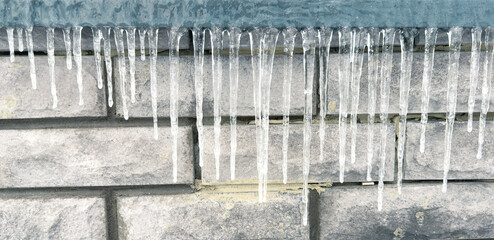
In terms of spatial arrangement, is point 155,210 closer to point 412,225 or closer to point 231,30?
point 231,30

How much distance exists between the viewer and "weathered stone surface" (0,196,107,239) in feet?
4.09

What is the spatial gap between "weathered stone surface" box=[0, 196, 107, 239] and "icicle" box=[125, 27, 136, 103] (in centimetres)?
35

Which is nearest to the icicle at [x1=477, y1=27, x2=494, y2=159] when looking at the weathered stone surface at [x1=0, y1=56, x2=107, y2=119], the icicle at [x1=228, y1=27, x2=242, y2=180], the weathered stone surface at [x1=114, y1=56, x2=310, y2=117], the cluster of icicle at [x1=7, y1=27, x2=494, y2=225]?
the cluster of icicle at [x1=7, y1=27, x2=494, y2=225]

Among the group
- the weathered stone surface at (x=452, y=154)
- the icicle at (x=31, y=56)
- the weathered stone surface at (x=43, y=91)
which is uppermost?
the icicle at (x=31, y=56)

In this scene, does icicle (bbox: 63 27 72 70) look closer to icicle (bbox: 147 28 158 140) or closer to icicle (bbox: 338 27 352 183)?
icicle (bbox: 147 28 158 140)

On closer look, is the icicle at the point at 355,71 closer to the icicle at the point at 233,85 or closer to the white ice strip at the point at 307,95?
the white ice strip at the point at 307,95

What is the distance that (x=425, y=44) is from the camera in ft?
3.77

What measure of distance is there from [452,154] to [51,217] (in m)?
1.24

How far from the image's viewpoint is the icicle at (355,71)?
1121 mm

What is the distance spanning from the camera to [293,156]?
4.09 feet

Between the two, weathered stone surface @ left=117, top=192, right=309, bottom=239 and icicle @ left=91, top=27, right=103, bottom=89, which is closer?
icicle @ left=91, top=27, right=103, bottom=89

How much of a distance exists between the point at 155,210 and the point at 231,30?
593 millimetres

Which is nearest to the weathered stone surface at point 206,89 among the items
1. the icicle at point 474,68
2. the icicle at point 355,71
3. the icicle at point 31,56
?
the icicle at point 355,71

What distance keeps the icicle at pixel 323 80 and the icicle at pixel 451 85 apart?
0.33 m
